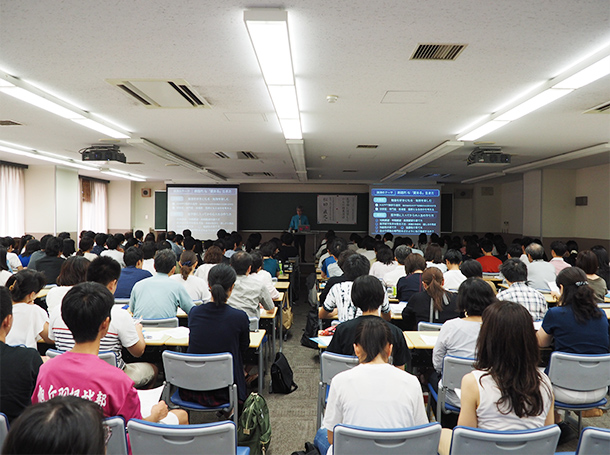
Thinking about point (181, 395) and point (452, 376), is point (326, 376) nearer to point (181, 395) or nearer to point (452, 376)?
point (452, 376)

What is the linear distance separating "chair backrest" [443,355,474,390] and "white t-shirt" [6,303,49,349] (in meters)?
2.86

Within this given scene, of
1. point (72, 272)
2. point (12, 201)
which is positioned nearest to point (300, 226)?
point (12, 201)

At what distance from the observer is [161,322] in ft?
11.7

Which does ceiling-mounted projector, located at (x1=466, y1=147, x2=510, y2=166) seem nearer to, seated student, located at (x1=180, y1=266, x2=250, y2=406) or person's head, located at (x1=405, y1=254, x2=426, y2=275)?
person's head, located at (x1=405, y1=254, x2=426, y2=275)

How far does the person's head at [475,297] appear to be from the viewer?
2678 mm

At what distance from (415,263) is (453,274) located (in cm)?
50

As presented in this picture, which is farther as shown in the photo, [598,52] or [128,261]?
[128,261]

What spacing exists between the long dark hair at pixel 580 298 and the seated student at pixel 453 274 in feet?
5.18

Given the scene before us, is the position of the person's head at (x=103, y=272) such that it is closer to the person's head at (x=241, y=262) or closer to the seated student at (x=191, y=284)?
the person's head at (x=241, y=262)

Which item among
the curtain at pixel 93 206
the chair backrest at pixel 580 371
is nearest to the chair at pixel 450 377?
the chair backrest at pixel 580 371

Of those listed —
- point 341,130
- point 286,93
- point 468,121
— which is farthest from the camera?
point 341,130

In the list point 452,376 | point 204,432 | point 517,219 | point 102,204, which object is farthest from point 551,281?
point 102,204

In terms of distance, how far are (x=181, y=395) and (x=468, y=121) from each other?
466 centimetres

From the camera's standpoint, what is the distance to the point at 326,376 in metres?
2.69
